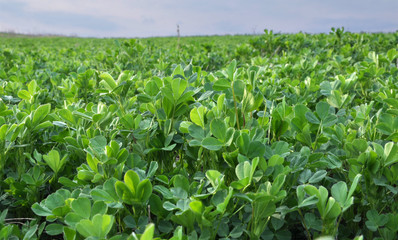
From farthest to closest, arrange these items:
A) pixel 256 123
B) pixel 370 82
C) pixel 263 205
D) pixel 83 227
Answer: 1. pixel 370 82
2. pixel 256 123
3. pixel 263 205
4. pixel 83 227

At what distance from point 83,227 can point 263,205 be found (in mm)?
504

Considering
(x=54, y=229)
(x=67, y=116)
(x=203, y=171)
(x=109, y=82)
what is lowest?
(x=54, y=229)

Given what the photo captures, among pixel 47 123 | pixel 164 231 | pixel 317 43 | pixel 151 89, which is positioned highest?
pixel 317 43

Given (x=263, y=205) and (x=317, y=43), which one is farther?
(x=317, y=43)

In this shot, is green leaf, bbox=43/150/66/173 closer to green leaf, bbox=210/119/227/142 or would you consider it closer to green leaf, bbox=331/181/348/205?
green leaf, bbox=210/119/227/142

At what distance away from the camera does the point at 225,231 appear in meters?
1.04

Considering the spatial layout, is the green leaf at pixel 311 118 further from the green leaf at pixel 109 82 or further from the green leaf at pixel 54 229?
the green leaf at pixel 54 229

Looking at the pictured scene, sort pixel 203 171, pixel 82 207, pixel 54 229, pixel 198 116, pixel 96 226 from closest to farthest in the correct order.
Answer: pixel 96 226 < pixel 82 207 < pixel 54 229 < pixel 198 116 < pixel 203 171

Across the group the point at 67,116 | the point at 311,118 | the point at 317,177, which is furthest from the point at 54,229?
the point at 311,118

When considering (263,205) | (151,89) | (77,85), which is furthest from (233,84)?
(77,85)

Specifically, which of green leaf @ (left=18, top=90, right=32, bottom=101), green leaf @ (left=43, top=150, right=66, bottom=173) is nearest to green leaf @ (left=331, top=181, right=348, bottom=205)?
green leaf @ (left=43, top=150, right=66, bottom=173)

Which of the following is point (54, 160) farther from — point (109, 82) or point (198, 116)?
point (198, 116)

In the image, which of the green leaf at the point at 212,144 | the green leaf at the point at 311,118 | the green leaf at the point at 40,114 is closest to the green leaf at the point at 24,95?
the green leaf at the point at 40,114

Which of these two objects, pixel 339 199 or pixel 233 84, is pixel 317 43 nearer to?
pixel 233 84
